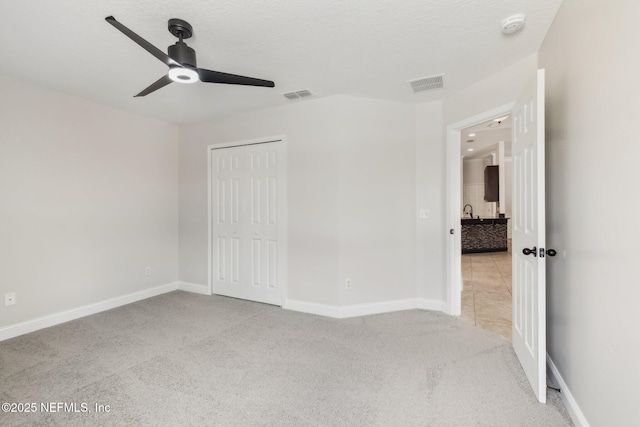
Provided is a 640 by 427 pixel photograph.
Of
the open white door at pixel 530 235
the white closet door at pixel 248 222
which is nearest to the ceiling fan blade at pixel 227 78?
the white closet door at pixel 248 222

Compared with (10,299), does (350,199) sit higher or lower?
higher

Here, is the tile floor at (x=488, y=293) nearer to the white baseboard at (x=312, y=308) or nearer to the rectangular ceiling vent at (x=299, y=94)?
the white baseboard at (x=312, y=308)

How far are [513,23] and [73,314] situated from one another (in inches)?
189

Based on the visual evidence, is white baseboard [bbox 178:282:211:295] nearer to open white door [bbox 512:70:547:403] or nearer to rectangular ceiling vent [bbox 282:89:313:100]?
rectangular ceiling vent [bbox 282:89:313:100]

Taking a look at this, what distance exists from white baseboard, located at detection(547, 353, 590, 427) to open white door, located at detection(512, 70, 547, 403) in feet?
0.38

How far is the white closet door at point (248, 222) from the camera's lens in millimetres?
3715

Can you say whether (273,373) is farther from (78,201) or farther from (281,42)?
(78,201)

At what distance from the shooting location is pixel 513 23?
196 centimetres

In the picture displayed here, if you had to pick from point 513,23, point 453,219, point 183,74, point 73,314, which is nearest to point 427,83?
point 513,23

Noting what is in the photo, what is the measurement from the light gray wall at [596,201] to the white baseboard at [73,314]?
14.6 ft

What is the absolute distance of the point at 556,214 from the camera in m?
2.05

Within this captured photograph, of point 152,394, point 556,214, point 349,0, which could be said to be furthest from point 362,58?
point 152,394

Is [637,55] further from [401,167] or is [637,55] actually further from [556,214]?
[401,167]

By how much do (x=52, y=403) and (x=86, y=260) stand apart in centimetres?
194
